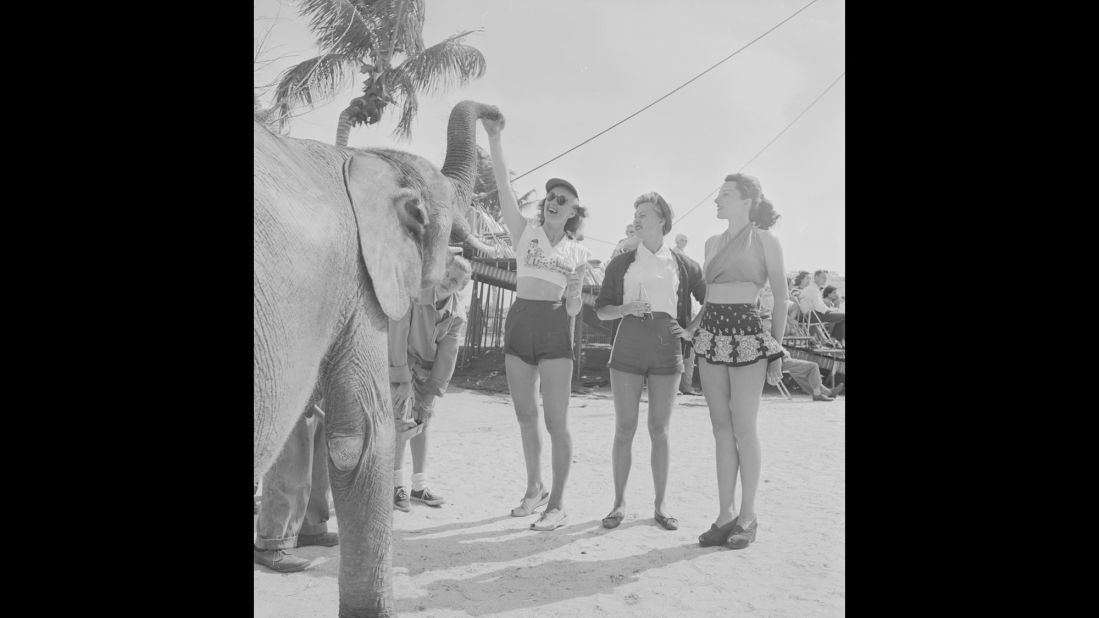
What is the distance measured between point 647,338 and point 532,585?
1578 millimetres

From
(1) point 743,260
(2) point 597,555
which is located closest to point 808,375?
(1) point 743,260

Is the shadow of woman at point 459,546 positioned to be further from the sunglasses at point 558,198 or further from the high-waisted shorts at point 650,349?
Answer: the sunglasses at point 558,198

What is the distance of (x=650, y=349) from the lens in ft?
13.3

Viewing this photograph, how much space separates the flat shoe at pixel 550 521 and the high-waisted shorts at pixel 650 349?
95 cm

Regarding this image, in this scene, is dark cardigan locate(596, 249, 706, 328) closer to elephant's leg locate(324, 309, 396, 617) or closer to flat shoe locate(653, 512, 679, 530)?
flat shoe locate(653, 512, 679, 530)

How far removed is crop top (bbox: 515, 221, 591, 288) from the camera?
13.4 feet

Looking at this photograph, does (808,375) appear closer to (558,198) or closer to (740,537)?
(740,537)

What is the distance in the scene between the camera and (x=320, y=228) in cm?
208

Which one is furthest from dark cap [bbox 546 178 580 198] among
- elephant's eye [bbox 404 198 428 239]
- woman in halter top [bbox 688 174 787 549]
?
elephant's eye [bbox 404 198 428 239]
